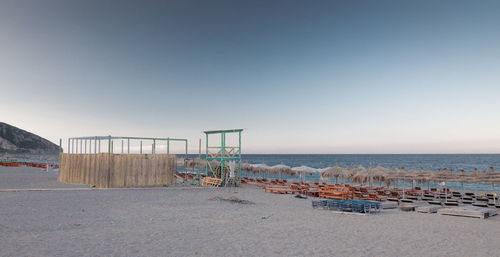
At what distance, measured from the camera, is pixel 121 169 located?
74.6 feet

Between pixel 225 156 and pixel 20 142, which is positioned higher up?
pixel 20 142

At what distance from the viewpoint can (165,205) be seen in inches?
611

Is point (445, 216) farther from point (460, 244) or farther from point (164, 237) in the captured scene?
point (164, 237)

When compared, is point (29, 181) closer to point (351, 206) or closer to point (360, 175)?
point (351, 206)

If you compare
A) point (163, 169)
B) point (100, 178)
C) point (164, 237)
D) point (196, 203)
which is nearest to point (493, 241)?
point (164, 237)

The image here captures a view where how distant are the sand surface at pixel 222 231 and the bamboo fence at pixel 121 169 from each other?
20.5 feet

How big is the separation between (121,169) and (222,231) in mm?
14515

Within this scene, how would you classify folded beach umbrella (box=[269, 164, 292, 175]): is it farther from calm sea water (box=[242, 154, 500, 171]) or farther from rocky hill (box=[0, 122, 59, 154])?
rocky hill (box=[0, 122, 59, 154])

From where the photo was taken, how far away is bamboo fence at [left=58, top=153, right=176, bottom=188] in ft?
73.7

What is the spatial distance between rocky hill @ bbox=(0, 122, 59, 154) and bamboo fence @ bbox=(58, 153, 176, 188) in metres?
134

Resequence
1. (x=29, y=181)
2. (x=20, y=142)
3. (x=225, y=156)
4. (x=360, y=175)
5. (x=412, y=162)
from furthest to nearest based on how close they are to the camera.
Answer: (x=20, y=142)
(x=412, y=162)
(x=360, y=175)
(x=29, y=181)
(x=225, y=156)

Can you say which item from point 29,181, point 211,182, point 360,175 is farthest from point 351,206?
point 29,181

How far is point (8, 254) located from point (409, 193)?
20595 mm

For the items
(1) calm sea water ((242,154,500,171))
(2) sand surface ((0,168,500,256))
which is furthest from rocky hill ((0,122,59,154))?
(2) sand surface ((0,168,500,256))
